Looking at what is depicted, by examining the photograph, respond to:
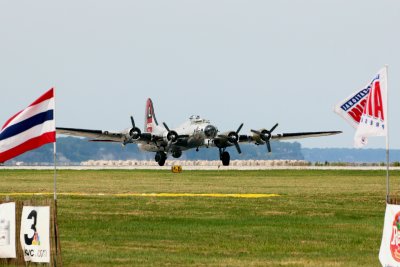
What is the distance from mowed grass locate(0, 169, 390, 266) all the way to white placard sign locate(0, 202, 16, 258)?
170cm

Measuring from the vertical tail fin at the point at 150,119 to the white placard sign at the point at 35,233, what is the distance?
89.4m

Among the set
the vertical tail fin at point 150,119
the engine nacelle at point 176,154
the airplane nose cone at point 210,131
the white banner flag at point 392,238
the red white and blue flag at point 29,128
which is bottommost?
the white banner flag at point 392,238

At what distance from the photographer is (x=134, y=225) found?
31938mm

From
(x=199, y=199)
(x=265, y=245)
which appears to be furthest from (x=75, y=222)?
(x=199, y=199)

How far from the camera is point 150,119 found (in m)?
112

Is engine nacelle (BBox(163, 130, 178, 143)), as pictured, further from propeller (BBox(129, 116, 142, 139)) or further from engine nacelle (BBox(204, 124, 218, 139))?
engine nacelle (BBox(204, 124, 218, 139))

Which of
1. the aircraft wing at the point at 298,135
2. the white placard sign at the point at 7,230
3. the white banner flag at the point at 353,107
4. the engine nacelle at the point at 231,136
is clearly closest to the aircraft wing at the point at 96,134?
the engine nacelle at the point at 231,136

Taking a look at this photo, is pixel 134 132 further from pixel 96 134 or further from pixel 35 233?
pixel 35 233

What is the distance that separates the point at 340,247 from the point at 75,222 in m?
10.3

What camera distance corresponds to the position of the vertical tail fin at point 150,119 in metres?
110

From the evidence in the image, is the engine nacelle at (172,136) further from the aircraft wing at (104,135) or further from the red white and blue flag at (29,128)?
the red white and blue flag at (29,128)

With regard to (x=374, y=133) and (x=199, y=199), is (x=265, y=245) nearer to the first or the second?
(x=374, y=133)

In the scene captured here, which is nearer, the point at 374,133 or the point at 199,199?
the point at 374,133

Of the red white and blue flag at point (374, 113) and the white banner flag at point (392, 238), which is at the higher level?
the red white and blue flag at point (374, 113)
